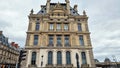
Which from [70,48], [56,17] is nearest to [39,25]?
[56,17]

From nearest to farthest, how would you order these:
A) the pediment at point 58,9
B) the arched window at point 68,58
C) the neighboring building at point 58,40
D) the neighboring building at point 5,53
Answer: the neighboring building at point 58,40 < the arched window at point 68,58 < the pediment at point 58,9 < the neighboring building at point 5,53

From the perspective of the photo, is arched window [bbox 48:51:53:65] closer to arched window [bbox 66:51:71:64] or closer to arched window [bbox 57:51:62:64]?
arched window [bbox 57:51:62:64]

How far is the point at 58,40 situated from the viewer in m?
27.3

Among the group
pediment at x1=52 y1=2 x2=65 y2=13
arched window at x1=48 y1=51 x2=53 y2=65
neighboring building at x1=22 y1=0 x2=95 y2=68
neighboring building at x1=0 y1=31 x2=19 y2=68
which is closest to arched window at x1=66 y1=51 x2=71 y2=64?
neighboring building at x1=22 y1=0 x2=95 y2=68

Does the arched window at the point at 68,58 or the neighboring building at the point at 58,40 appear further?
the arched window at the point at 68,58

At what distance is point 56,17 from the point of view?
1163 inches

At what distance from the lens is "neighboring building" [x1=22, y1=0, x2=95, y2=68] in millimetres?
25109

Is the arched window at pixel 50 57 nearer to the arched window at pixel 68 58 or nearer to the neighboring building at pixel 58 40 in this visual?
the neighboring building at pixel 58 40

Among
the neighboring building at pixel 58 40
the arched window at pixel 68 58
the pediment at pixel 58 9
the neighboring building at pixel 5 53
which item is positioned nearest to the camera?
the neighboring building at pixel 58 40

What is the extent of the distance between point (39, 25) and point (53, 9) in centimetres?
569

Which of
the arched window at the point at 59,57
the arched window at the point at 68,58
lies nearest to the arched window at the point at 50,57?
the arched window at the point at 59,57

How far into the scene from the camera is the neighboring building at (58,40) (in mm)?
25109

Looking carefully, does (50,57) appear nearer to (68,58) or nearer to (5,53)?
(68,58)

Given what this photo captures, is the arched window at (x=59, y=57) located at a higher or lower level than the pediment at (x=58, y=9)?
lower
